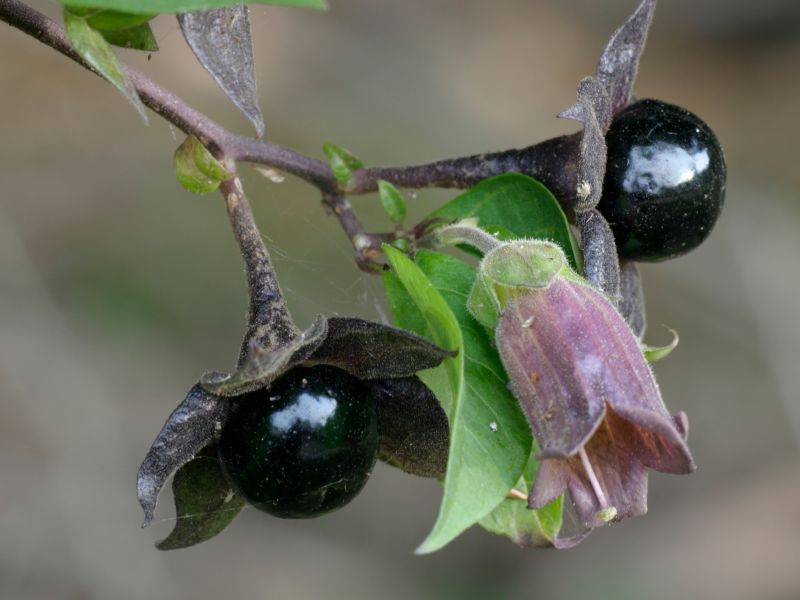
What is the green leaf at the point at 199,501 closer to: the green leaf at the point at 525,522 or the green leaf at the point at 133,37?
the green leaf at the point at 525,522

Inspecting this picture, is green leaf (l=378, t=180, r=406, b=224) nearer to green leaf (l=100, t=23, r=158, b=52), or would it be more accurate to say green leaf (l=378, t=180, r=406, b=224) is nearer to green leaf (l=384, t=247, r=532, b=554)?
green leaf (l=384, t=247, r=532, b=554)

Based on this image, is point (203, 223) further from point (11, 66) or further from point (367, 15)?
point (367, 15)

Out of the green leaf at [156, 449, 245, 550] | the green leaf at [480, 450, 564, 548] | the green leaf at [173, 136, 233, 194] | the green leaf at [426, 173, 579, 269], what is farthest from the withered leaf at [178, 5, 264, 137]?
the green leaf at [480, 450, 564, 548]

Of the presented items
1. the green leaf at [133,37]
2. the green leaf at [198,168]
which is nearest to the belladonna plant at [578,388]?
the green leaf at [198,168]

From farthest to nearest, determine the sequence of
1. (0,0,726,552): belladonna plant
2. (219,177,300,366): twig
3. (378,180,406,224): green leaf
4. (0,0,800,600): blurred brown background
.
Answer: (0,0,800,600): blurred brown background → (378,180,406,224): green leaf → (219,177,300,366): twig → (0,0,726,552): belladonna plant

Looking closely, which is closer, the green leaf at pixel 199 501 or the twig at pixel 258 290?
the twig at pixel 258 290
